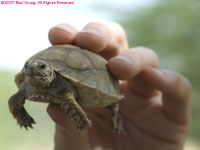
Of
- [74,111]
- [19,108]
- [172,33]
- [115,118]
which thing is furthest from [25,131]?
[172,33]

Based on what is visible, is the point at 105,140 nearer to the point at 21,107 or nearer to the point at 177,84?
the point at 177,84

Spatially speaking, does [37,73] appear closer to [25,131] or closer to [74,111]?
[74,111]

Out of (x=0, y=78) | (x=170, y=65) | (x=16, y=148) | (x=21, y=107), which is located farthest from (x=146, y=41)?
(x=21, y=107)

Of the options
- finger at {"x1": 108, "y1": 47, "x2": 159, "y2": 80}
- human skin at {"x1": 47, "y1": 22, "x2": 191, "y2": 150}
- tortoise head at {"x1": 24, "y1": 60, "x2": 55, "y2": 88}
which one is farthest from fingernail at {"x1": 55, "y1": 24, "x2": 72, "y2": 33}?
tortoise head at {"x1": 24, "y1": 60, "x2": 55, "y2": 88}

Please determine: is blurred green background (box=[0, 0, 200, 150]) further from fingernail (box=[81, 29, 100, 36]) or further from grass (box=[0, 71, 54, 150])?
fingernail (box=[81, 29, 100, 36])

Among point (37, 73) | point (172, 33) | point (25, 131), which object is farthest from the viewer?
point (172, 33)

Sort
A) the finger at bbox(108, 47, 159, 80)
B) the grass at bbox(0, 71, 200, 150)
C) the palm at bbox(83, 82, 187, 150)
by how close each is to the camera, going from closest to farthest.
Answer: the finger at bbox(108, 47, 159, 80)
the palm at bbox(83, 82, 187, 150)
the grass at bbox(0, 71, 200, 150)
